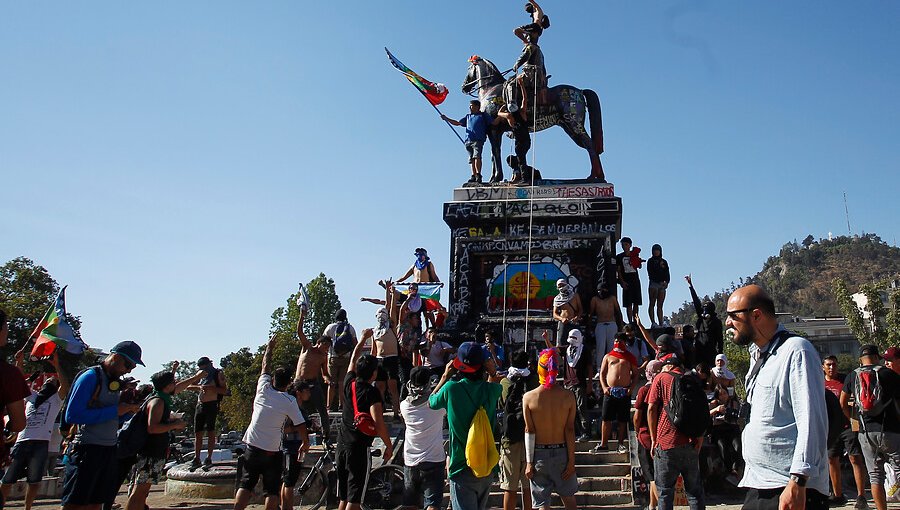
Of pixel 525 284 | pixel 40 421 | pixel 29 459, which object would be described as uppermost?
pixel 525 284

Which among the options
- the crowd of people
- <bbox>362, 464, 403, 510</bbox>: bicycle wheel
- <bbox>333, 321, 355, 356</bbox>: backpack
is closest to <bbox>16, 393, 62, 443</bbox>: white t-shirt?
the crowd of people

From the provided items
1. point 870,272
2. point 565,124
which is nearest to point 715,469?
point 565,124

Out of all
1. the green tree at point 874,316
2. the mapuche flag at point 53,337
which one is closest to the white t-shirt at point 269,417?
the mapuche flag at point 53,337

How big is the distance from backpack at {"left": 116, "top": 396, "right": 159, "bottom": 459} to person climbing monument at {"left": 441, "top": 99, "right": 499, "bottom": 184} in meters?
13.1

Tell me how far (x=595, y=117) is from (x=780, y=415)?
53.0ft

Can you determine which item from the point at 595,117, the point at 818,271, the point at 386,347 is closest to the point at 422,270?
the point at 386,347

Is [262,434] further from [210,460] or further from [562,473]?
[210,460]

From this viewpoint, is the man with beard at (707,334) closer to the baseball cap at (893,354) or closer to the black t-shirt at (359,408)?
the baseball cap at (893,354)

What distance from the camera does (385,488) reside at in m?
8.97

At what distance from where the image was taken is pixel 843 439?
8.57 meters

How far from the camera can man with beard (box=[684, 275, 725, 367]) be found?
44.4 ft

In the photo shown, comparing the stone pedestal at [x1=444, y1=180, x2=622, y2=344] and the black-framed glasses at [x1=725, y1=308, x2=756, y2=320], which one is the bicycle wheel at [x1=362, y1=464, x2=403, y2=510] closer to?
the black-framed glasses at [x1=725, y1=308, x2=756, y2=320]

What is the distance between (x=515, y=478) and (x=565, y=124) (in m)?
13.1

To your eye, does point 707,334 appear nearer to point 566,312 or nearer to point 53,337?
point 566,312
